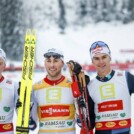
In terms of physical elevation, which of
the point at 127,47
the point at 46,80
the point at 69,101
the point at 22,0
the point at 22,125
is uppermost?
the point at 22,0

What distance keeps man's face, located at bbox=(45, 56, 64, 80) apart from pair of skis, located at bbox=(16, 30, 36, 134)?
0.25 meters

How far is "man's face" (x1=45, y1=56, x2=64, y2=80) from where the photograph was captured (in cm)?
334

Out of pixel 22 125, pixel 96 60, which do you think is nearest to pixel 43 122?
pixel 22 125

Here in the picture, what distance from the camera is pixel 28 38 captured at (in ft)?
12.0

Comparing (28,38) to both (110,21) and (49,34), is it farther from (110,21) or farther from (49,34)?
(110,21)

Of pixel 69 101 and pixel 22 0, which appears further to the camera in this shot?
pixel 22 0

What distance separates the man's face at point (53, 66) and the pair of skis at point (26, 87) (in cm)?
25

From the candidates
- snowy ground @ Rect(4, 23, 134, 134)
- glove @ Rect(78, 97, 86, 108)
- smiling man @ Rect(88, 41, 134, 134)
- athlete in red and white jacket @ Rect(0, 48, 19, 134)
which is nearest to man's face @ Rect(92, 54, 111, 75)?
smiling man @ Rect(88, 41, 134, 134)

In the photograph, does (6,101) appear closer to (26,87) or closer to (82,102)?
(26,87)

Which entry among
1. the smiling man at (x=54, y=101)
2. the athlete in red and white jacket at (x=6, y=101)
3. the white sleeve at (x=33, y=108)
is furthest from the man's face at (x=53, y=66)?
the athlete in red and white jacket at (x=6, y=101)

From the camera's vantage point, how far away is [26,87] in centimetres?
342

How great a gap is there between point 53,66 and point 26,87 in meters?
0.35

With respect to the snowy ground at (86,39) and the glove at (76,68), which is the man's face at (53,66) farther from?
the snowy ground at (86,39)

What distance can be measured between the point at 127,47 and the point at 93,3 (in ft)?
10.6
